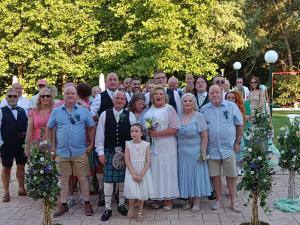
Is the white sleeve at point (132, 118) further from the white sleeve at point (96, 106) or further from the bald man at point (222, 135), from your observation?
the bald man at point (222, 135)

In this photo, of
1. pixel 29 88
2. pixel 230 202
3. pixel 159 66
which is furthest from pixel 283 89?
pixel 230 202

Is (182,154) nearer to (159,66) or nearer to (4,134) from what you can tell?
(4,134)

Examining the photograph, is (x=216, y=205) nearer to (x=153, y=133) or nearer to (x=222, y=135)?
(x=222, y=135)

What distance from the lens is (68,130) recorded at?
5.86 meters

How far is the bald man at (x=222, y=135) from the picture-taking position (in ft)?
20.2

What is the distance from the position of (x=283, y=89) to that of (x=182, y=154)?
25169 mm

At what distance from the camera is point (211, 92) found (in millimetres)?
6191

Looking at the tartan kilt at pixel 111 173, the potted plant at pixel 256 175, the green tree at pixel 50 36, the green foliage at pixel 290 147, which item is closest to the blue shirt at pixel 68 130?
the tartan kilt at pixel 111 173

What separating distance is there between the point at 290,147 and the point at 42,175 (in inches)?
142

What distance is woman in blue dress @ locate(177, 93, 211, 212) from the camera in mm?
6188

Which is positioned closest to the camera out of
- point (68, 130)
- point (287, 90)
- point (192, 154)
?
point (68, 130)

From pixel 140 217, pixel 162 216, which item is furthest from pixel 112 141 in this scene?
pixel 162 216

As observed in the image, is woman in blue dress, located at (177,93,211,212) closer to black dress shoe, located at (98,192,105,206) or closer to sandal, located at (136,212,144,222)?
sandal, located at (136,212,144,222)

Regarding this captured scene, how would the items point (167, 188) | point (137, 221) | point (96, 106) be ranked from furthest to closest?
1. point (96, 106)
2. point (167, 188)
3. point (137, 221)
